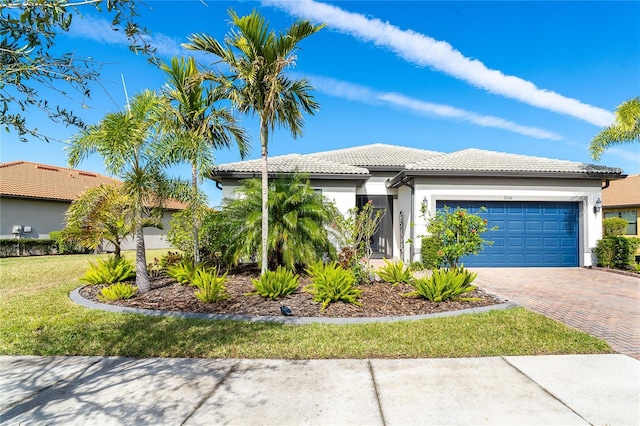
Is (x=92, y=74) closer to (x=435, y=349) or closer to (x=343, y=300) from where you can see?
(x=435, y=349)

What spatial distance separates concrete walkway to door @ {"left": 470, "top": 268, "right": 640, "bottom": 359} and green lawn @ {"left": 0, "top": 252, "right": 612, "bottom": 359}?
51 centimetres

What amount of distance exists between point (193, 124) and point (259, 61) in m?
3.07

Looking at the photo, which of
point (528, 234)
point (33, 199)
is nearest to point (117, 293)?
point (528, 234)

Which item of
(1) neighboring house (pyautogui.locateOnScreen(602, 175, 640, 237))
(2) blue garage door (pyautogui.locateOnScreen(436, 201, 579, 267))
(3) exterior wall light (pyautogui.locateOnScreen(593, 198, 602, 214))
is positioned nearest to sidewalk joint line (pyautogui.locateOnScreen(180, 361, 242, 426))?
(2) blue garage door (pyautogui.locateOnScreen(436, 201, 579, 267))

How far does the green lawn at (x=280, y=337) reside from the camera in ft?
14.6

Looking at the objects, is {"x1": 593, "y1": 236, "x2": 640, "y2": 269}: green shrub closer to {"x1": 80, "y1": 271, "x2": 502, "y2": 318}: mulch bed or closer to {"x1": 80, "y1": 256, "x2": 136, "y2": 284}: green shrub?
{"x1": 80, "y1": 271, "x2": 502, "y2": 318}: mulch bed

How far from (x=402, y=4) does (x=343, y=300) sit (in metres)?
9.01

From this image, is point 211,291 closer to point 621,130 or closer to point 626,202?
point 621,130

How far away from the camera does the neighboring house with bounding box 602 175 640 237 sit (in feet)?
69.7

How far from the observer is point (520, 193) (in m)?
12.4

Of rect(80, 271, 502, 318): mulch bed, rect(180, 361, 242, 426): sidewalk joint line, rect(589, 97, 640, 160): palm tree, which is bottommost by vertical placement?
rect(180, 361, 242, 426): sidewalk joint line

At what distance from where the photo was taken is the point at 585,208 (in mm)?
12422

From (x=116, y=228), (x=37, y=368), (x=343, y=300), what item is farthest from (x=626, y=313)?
(x=116, y=228)

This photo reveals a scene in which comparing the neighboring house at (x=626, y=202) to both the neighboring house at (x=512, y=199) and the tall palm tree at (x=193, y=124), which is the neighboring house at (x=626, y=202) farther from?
the tall palm tree at (x=193, y=124)
